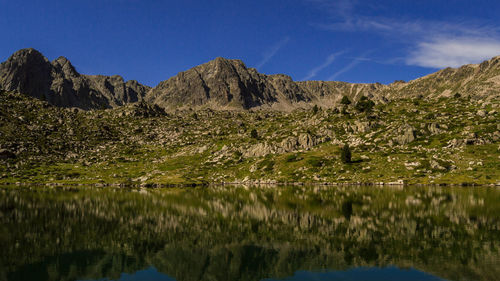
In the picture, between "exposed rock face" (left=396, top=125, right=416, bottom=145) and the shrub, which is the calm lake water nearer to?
"exposed rock face" (left=396, top=125, right=416, bottom=145)

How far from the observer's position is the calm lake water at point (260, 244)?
27719 mm

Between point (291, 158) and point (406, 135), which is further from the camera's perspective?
point (291, 158)

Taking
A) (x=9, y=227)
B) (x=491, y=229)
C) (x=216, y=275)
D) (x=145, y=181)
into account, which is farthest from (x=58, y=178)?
(x=491, y=229)

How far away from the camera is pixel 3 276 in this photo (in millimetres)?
26844

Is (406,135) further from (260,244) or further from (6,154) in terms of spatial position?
(6,154)

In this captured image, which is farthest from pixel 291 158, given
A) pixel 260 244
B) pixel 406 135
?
pixel 260 244

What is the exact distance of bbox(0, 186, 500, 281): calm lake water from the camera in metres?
27.7

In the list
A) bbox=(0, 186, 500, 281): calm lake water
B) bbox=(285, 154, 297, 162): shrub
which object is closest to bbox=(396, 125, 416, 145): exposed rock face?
bbox=(285, 154, 297, 162): shrub

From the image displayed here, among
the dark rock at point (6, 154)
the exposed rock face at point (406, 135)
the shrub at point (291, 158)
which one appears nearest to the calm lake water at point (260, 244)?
the exposed rock face at point (406, 135)

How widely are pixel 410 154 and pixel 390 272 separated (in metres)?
139

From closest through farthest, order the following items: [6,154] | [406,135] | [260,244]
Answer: [260,244] < [406,135] < [6,154]

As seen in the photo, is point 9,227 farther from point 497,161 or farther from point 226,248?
point 497,161

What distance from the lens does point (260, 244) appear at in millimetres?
37344

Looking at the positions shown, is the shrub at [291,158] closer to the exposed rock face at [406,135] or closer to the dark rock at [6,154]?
the exposed rock face at [406,135]
